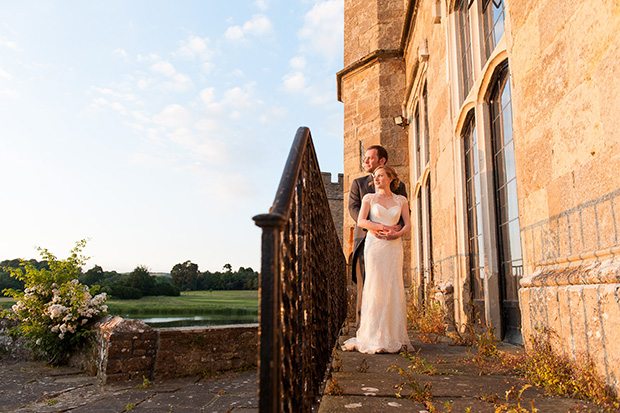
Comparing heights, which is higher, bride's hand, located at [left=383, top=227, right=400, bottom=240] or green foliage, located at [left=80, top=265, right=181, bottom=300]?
bride's hand, located at [left=383, top=227, right=400, bottom=240]

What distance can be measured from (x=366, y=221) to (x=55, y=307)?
16.7ft

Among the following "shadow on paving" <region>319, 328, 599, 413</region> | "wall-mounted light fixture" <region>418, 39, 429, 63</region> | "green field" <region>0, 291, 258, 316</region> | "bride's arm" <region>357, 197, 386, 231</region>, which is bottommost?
"green field" <region>0, 291, 258, 316</region>

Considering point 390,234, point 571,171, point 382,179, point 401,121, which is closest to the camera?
point 571,171

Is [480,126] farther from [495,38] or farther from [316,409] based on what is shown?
[316,409]

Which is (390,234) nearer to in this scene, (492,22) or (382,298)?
(382,298)

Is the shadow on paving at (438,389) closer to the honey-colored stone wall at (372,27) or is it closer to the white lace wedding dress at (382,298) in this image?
the white lace wedding dress at (382,298)

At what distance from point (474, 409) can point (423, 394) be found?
9.4 inches

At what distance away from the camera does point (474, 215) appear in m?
5.07

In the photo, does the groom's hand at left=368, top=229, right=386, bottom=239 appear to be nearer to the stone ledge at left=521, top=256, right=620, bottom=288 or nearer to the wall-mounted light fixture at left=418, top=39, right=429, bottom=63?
the stone ledge at left=521, top=256, right=620, bottom=288

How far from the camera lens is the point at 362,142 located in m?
10.3

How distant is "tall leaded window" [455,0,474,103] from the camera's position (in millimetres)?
5332

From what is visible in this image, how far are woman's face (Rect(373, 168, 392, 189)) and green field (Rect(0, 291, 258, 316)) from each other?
44.1 ft

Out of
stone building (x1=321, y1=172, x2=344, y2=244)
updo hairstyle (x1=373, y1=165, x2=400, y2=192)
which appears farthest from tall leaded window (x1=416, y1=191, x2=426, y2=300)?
stone building (x1=321, y1=172, x2=344, y2=244)

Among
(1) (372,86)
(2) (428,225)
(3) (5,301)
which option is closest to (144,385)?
(2) (428,225)
